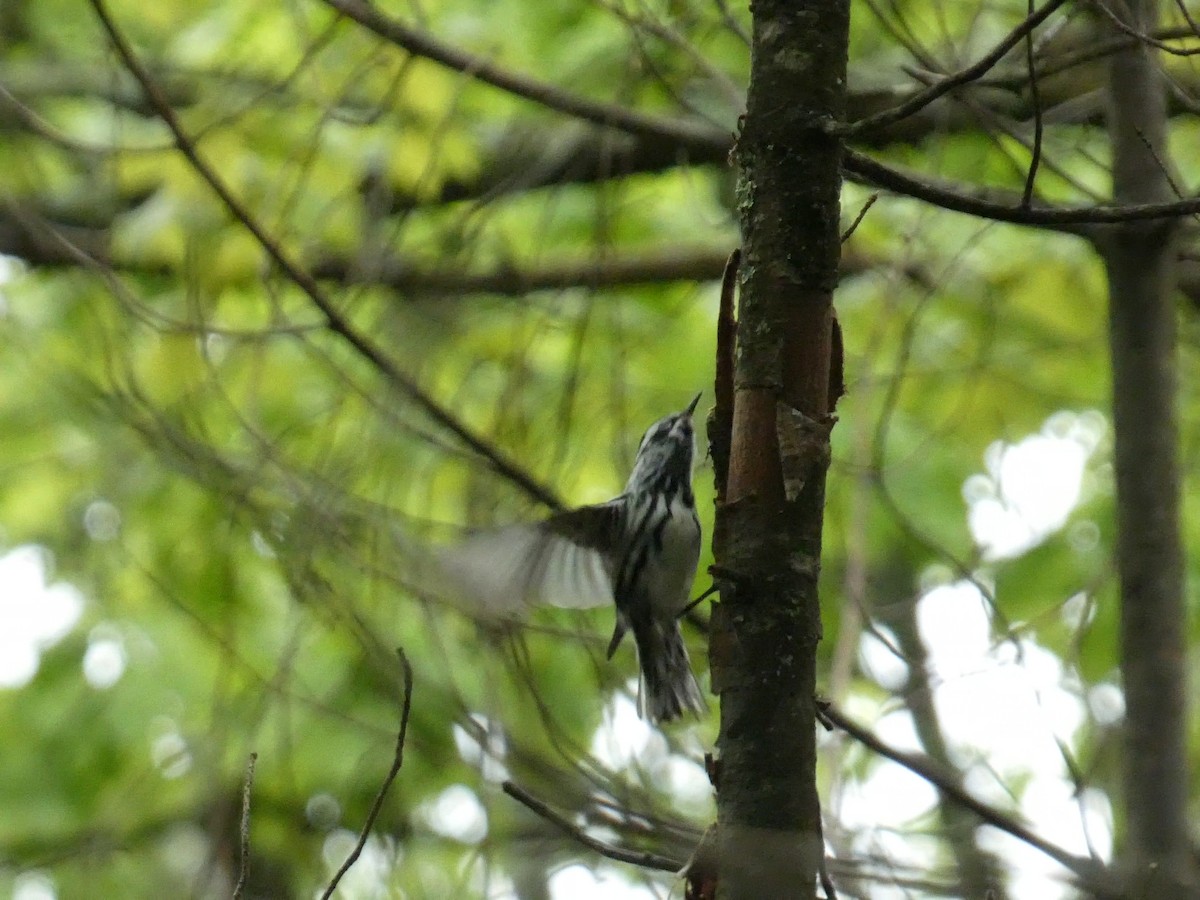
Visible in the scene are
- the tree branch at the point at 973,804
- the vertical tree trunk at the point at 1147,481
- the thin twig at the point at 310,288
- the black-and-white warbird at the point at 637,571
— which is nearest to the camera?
the tree branch at the point at 973,804

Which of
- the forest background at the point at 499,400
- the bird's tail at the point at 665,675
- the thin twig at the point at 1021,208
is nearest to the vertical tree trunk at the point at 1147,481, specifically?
the forest background at the point at 499,400

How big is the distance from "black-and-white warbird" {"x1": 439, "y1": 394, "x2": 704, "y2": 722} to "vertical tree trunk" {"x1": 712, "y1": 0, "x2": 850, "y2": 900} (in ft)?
5.72

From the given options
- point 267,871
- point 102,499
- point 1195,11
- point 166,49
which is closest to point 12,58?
point 166,49

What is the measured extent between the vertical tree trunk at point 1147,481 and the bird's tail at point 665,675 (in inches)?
46.7

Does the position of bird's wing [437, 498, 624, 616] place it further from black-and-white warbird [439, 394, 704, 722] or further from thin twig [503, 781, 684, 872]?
thin twig [503, 781, 684, 872]

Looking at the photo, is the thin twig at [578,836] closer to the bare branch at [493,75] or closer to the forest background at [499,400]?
the forest background at [499,400]

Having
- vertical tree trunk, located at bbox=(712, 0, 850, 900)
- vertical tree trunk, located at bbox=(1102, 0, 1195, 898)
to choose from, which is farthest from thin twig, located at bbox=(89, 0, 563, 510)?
vertical tree trunk, located at bbox=(712, 0, 850, 900)

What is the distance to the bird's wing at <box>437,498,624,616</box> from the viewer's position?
344 cm

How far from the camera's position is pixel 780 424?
71.1 inches

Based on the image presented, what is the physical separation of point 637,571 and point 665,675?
275mm

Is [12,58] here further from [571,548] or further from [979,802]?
[979,802]

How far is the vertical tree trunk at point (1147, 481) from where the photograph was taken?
2713 mm

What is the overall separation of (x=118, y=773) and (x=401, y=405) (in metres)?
→ 2.99

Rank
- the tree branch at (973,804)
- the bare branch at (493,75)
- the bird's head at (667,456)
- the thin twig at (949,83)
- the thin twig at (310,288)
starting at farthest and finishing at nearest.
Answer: the bird's head at (667,456)
the bare branch at (493,75)
the thin twig at (310,288)
the tree branch at (973,804)
the thin twig at (949,83)
